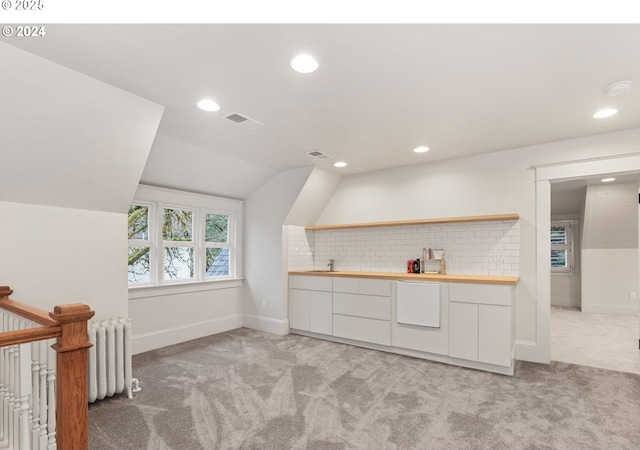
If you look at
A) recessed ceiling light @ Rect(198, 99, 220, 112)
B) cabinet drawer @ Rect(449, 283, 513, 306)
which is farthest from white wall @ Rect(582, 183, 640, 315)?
recessed ceiling light @ Rect(198, 99, 220, 112)

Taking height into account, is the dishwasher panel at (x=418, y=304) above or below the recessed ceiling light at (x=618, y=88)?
below

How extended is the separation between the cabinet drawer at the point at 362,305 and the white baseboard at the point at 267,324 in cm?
88

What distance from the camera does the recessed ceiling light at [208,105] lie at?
2619mm

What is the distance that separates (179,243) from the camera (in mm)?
4570

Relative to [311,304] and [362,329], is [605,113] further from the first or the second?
[311,304]

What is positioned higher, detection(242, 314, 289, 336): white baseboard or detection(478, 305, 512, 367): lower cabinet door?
detection(478, 305, 512, 367): lower cabinet door

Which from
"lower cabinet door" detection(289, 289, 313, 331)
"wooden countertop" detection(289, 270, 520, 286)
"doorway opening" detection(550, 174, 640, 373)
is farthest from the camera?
"doorway opening" detection(550, 174, 640, 373)

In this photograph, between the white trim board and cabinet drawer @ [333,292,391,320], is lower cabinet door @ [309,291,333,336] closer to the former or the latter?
cabinet drawer @ [333,292,391,320]

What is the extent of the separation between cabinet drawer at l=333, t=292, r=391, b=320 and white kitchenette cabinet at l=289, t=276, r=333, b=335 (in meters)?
0.13

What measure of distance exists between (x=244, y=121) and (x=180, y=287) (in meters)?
2.56

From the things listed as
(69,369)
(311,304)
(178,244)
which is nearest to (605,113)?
(311,304)

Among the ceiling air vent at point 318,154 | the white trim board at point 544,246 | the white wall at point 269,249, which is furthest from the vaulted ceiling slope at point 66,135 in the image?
the white trim board at point 544,246

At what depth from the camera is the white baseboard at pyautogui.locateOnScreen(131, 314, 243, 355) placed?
3965 millimetres

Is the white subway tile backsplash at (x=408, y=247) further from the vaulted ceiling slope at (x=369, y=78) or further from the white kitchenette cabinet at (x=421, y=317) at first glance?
the vaulted ceiling slope at (x=369, y=78)
